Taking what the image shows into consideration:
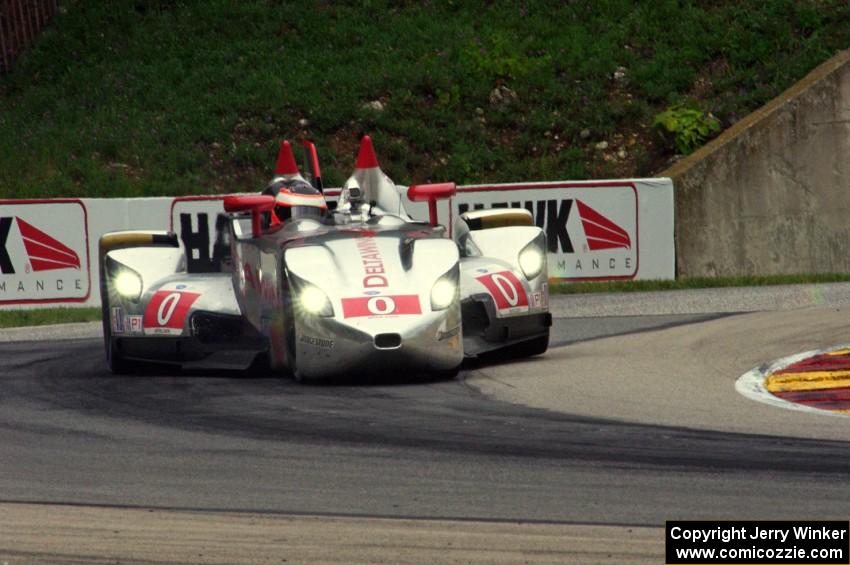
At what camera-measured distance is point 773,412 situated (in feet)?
28.5

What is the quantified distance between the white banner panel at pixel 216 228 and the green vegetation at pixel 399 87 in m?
2.60

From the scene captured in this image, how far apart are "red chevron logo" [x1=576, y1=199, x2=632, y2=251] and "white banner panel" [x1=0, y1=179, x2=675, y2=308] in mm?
11

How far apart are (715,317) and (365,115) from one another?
9010 millimetres

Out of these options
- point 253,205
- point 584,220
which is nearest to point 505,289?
point 253,205

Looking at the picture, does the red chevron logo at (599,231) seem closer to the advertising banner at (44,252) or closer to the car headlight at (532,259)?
the advertising banner at (44,252)

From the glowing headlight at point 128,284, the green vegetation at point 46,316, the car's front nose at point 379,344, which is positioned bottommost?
the green vegetation at point 46,316

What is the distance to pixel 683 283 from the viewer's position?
1777 centimetres

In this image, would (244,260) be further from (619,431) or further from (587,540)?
(587,540)

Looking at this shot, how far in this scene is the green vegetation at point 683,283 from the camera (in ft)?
57.0

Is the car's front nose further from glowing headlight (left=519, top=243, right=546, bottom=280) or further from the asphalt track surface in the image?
glowing headlight (left=519, top=243, right=546, bottom=280)

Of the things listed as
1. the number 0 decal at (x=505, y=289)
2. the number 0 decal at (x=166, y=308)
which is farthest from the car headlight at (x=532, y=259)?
the number 0 decal at (x=166, y=308)

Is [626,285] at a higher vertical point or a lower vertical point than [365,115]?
lower

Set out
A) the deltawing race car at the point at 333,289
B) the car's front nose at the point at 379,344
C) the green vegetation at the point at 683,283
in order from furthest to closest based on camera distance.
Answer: the green vegetation at the point at 683,283
the deltawing race car at the point at 333,289
the car's front nose at the point at 379,344

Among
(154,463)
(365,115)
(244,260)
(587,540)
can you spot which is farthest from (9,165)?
(587,540)
